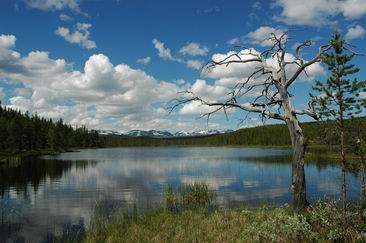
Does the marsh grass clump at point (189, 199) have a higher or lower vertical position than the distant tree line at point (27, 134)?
lower

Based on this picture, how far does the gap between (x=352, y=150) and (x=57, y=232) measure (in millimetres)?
15164

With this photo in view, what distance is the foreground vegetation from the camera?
12.5 m

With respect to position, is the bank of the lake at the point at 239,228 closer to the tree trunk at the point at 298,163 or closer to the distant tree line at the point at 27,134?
the tree trunk at the point at 298,163

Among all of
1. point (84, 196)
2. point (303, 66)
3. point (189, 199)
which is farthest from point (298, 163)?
point (84, 196)

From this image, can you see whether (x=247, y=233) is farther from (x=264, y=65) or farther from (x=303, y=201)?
(x=264, y=65)

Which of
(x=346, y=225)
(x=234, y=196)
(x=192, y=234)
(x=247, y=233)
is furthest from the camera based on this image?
(x=234, y=196)

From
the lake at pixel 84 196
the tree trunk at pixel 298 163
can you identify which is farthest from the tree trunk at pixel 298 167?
the lake at pixel 84 196

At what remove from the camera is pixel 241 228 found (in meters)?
15.1

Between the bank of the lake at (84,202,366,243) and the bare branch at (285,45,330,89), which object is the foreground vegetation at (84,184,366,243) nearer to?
the bank of the lake at (84,202,366,243)

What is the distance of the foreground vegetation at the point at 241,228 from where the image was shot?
1249cm

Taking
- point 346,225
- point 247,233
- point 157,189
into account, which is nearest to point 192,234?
point 247,233

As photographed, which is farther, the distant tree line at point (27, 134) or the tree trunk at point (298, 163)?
the distant tree line at point (27, 134)

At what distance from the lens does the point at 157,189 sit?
3728 cm

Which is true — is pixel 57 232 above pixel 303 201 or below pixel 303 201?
below
